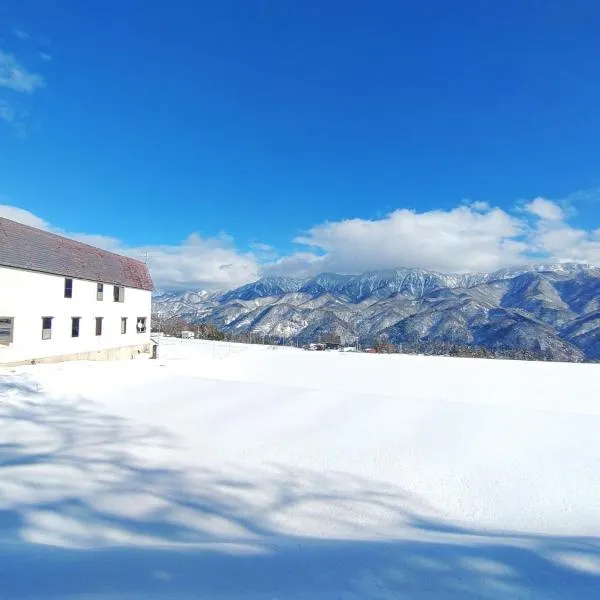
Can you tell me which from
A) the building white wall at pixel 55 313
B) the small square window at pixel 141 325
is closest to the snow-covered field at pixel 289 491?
the building white wall at pixel 55 313

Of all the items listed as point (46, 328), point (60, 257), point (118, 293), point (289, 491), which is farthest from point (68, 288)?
point (289, 491)

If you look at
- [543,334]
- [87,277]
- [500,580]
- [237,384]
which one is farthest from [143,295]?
[543,334]

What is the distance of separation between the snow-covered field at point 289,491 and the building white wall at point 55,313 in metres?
4.79

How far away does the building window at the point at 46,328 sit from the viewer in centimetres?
1781

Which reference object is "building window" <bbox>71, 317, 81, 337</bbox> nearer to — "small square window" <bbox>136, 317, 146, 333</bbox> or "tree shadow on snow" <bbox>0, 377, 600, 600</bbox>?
"small square window" <bbox>136, 317, 146, 333</bbox>

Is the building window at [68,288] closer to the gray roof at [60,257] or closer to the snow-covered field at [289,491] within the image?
the gray roof at [60,257]

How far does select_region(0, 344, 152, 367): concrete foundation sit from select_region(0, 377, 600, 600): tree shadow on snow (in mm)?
10351

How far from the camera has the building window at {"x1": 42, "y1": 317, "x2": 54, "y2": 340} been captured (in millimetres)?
17812

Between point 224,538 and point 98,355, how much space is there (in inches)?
788

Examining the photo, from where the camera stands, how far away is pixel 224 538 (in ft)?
15.2

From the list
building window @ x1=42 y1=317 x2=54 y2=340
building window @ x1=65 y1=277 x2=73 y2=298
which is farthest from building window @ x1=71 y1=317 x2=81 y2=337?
building window @ x1=42 y1=317 x2=54 y2=340

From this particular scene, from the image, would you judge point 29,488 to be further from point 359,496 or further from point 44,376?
point 44,376

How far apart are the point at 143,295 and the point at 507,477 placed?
83.4ft

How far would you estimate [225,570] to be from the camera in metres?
3.32
